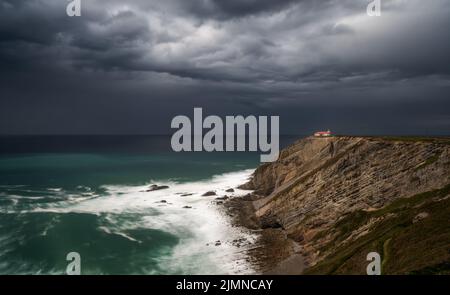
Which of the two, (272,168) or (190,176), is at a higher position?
(272,168)

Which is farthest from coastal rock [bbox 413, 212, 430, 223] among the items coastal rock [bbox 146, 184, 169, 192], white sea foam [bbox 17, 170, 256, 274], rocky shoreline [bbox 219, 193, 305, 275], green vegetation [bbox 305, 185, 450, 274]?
coastal rock [bbox 146, 184, 169, 192]

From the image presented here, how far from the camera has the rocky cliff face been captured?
149ft

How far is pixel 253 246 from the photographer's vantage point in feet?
182

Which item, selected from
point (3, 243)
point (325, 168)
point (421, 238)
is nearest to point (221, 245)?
point (325, 168)

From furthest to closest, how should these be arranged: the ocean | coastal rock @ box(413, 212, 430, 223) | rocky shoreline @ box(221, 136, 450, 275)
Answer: the ocean
coastal rock @ box(413, 212, 430, 223)
rocky shoreline @ box(221, 136, 450, 275)

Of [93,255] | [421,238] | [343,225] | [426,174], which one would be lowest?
[93,255]

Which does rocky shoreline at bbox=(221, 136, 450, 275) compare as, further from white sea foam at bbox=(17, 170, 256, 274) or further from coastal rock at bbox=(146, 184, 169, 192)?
coastal rock at bbox=(146, 184, 169, 192)

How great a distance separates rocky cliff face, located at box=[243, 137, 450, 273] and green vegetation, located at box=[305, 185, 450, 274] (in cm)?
20

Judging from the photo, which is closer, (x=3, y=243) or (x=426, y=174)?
(x=426, y=174)

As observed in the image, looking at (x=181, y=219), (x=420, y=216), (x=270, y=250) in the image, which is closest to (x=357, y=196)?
(x=420, y=216)

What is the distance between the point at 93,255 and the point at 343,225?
40.6 metres

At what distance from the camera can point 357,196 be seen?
56281 mm
